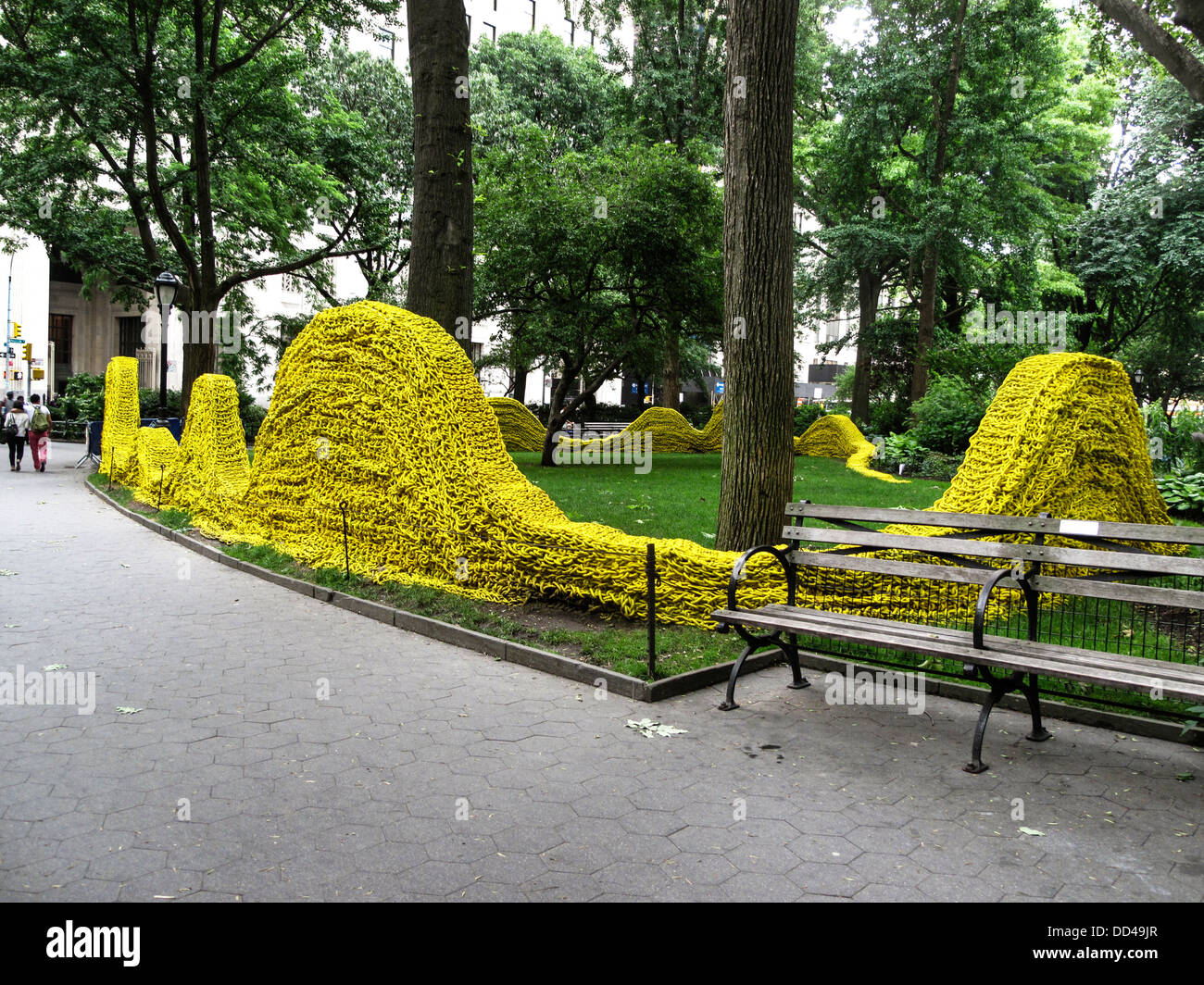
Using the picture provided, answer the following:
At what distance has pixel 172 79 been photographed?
19.9 m

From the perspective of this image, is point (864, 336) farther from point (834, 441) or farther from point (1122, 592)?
point (1122, 592)

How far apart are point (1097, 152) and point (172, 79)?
3550 cm

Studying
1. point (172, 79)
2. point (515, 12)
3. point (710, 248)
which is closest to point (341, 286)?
point (515, 12)

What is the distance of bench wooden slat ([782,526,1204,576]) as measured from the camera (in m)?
4.62

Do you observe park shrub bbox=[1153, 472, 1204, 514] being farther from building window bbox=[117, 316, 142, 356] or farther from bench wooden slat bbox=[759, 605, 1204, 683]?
building window bbox=[117, 316, 142, 356]

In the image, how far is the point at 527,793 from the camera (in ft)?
13.8

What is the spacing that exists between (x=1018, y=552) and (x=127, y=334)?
50.2 meters

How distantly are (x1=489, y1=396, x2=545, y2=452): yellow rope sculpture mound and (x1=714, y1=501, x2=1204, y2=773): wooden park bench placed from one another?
75.5ft

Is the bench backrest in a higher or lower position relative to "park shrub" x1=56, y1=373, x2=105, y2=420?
lower

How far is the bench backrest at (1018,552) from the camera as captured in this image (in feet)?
15.3

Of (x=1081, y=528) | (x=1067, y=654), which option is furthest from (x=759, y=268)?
(x=1067, y=654)

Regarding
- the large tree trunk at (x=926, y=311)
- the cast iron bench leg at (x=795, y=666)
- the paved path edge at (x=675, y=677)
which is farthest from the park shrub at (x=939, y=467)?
the cast iron bench leg at (x=795, y=666)

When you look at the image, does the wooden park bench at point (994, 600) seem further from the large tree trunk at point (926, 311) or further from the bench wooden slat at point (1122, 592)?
the large tree trunk at point (926, 311)

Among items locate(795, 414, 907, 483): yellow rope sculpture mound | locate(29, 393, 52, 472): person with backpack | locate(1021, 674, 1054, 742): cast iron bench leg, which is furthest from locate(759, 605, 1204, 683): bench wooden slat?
locate(29, 393, 52, 472): person with backpack
